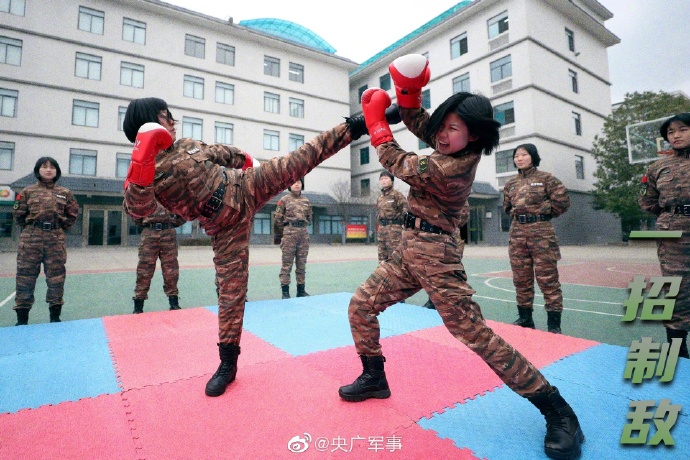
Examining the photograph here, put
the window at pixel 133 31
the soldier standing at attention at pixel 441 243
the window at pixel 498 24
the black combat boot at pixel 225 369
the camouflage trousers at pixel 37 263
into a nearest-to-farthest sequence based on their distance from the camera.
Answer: the soldier standing at attention at pixel 441 243, the black combat boot at pixel 225 369, the camouflage trousers at pixel 37 263, the window at pixel 133 31, the window at pixel 498 24

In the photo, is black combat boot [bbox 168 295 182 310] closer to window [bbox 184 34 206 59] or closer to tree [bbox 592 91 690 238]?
tree [bbox 592 91 690 238]

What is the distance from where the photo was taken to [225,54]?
1041 inches

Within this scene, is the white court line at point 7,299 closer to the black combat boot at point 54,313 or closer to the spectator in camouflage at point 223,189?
the black combat boot at point 54,313

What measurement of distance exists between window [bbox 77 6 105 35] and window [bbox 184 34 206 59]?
5.00 metres

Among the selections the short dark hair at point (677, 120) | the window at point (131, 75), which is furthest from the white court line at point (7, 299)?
the window at point (131, 75)

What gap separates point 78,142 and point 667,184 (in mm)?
27503

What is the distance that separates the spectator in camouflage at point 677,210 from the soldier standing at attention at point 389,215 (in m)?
3.44

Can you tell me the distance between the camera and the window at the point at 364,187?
31.6m

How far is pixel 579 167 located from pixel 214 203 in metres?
28.9

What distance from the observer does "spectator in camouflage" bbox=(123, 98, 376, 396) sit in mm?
2174

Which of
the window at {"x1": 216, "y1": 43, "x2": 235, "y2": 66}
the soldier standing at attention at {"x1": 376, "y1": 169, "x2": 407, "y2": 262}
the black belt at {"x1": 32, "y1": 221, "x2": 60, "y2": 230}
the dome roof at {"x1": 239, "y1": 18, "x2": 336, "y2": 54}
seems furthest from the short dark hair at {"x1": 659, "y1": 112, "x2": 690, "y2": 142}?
the dome roof at {"x1": 239, "y1": 18, "x2": 336, "y2": 54}

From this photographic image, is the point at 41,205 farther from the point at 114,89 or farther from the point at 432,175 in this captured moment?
the point at 114,89

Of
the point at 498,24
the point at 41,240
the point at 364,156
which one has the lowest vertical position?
the point at 41,240

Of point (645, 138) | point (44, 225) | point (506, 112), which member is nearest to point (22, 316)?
point (44, 225)
